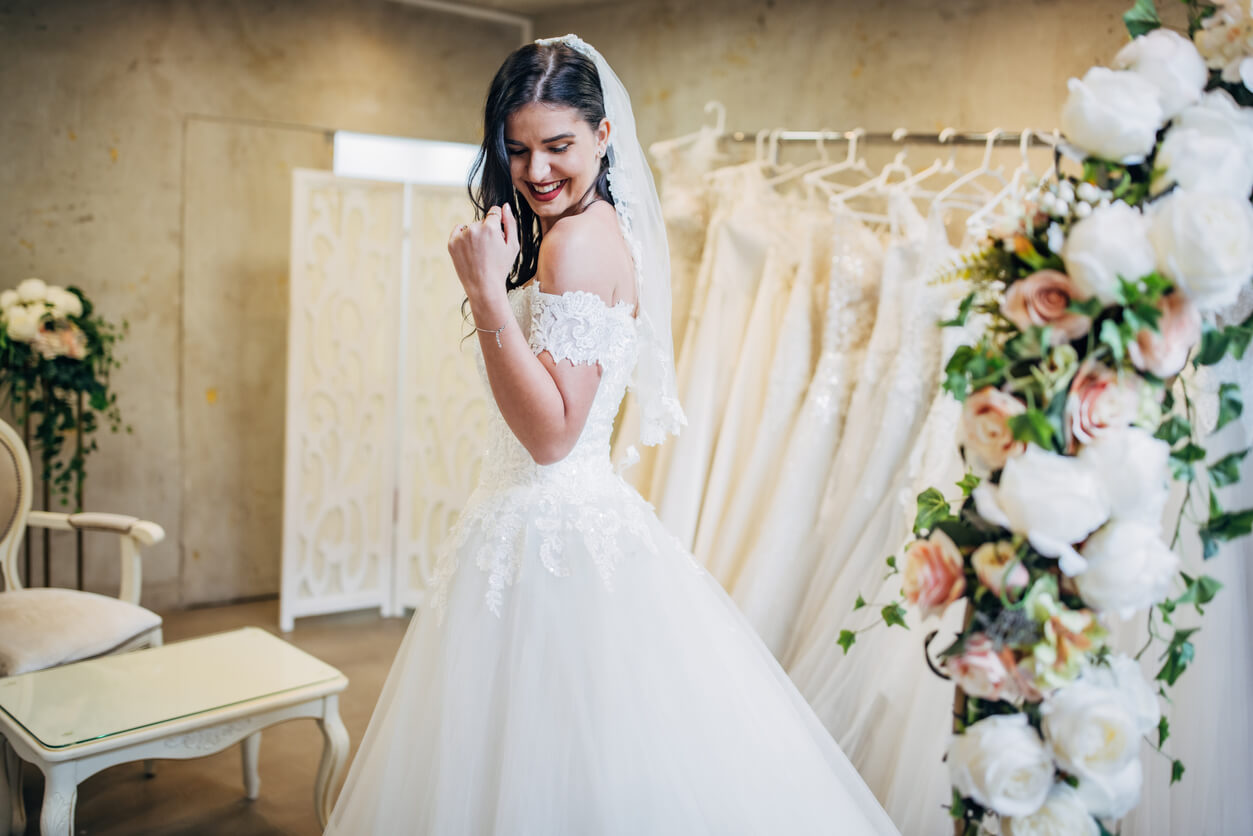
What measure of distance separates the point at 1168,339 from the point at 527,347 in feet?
2.75

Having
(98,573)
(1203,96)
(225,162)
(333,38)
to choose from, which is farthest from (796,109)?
(98,573)

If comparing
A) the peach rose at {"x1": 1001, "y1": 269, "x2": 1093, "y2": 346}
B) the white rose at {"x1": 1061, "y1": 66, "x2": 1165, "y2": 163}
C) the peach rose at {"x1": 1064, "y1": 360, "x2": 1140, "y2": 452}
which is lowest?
the peach rose at {"x1": 1064, "y1": 360, "x2": 1140, "y2": 452}

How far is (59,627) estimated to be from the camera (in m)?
2.62

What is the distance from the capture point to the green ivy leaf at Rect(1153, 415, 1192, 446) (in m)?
1.06

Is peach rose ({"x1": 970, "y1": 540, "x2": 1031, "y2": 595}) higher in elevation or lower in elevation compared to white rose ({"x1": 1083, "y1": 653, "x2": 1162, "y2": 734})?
higher

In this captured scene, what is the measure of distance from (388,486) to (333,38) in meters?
2.06

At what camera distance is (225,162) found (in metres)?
4.31

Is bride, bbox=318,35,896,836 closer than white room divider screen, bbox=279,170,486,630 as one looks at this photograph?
Yes

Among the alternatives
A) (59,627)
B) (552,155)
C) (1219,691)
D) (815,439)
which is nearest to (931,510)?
(552,155)

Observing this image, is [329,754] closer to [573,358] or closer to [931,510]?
[573,358]

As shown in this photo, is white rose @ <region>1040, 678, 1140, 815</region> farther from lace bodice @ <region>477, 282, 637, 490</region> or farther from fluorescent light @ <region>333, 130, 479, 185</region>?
fluorescent light @ <region>333, 130, 479, 185</region>

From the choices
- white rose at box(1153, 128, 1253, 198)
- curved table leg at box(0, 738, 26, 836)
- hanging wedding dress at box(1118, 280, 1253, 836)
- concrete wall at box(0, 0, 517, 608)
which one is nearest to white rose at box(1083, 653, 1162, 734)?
white rose at box(1153, 128, 1253, 198)

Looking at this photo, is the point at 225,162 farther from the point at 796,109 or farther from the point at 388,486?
the point at 796,109

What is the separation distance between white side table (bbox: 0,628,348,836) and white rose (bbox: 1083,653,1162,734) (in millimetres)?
1826
